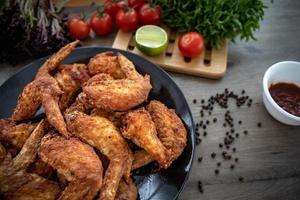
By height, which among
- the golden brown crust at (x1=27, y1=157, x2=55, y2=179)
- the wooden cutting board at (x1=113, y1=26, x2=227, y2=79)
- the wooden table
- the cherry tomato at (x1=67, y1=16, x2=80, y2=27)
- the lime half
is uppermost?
the cherry tomato at (x1=67, y1=16, x2=80, y2=27)

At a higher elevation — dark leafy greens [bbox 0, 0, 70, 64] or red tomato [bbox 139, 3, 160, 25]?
dark leafy greens [bbox 0, 0, 70, 64]

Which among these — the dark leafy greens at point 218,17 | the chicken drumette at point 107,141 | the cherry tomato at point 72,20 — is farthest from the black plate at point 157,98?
the dark leafy greens at point 218,17

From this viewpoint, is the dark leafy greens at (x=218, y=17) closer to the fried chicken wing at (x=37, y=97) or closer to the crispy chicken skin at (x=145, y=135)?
the crispy chicken skin at (x=145, y=135)

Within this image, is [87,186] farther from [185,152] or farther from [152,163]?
[185,152]

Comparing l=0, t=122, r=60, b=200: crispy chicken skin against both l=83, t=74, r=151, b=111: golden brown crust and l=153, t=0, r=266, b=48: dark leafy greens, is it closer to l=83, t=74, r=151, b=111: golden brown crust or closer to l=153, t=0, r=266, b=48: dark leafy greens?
l=83, t=74, r=151, b=111: golden brown crust

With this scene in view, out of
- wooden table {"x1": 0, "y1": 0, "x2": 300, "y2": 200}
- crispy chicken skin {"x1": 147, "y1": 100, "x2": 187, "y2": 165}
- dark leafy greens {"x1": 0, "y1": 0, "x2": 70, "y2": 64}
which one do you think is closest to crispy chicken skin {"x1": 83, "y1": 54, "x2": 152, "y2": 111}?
crispy chicken skin {"x1": 147, "y1": 100, "x2": 187, "y2": 165}
